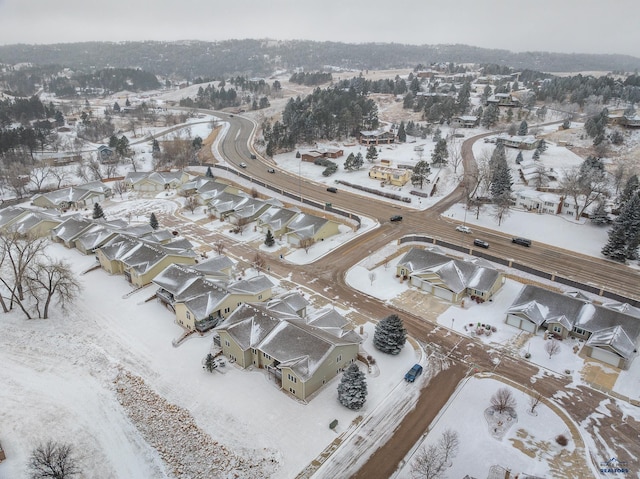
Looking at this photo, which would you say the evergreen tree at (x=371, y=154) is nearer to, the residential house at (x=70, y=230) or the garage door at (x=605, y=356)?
the residential house at (x=70, y=230)

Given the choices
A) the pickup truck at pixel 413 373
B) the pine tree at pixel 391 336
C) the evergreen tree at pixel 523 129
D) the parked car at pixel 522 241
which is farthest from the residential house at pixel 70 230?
the evergreen tree at pixel 523 129

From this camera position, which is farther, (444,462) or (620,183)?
(620,183)

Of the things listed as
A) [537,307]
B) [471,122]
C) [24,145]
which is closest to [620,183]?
[537,307]

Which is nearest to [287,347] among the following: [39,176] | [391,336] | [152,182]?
[391,336]

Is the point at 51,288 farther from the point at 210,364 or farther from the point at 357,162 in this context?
the point at 357,162

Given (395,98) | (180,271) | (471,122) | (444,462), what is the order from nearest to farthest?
1. (444,462)
2. (180,271)
3. (471,122)
4. (395,98)

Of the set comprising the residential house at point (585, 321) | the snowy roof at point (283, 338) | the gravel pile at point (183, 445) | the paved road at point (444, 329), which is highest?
the snowy roof at point (283, 338)

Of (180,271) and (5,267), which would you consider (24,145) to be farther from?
(180,271)
